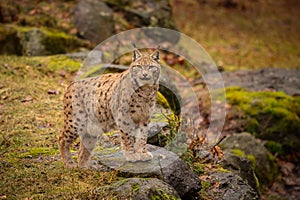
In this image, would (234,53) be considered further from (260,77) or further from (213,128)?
(213,128)

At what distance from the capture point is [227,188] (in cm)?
689

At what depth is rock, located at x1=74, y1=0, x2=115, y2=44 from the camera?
46.0ft

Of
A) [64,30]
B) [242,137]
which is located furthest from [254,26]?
[242,137]

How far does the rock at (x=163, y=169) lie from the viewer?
603 cm

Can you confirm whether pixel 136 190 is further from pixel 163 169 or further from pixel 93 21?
pixel 93 21

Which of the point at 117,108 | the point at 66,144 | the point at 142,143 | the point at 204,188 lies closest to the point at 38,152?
the point at 66,144

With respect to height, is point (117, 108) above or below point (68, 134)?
above

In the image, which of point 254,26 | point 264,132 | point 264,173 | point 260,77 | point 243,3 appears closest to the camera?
point 264,173

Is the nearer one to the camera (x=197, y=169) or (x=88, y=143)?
(x=88, y=143)

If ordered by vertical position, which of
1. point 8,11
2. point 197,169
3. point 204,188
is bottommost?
point 204,188

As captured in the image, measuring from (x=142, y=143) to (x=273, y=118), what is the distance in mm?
5865

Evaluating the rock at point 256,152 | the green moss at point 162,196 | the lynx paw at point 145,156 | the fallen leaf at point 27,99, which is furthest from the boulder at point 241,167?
the fallen leaf at point 27,99

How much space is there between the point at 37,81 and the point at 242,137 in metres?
4.67

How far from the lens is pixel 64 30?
1402 centimetres
